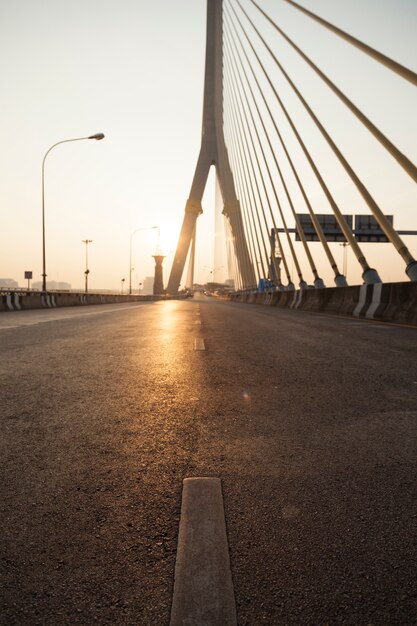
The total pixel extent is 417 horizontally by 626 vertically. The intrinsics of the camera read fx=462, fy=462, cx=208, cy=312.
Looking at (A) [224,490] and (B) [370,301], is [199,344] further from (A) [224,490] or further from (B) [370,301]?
(B) [370,301]

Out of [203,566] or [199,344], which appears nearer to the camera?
[203,566]

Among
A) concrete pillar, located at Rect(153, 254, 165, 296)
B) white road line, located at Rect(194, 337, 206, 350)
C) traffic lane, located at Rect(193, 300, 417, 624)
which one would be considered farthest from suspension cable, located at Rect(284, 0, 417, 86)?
concrete pillar, located at Rect(153, 254, 165, 296)

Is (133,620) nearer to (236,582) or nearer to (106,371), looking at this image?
(236,582)

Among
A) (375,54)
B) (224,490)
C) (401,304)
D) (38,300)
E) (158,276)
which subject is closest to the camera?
(224,490)

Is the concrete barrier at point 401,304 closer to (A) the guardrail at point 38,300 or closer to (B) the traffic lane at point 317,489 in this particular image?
(B) the traffic lane at point 317,489

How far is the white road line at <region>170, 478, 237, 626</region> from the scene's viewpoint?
115cm

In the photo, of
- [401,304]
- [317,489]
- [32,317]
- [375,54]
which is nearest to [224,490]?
[317,489]

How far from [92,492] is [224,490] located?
53 cm

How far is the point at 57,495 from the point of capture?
1825mm

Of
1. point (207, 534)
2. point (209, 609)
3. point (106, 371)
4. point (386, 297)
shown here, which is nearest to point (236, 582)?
point (209, 609)

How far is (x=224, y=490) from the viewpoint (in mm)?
1849

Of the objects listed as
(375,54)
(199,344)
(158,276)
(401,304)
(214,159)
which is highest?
(214,159)

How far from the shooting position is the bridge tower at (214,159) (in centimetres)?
4397

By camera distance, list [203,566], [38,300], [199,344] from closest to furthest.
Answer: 1. [203,566]
2. [199,344]
3. [38,300]
